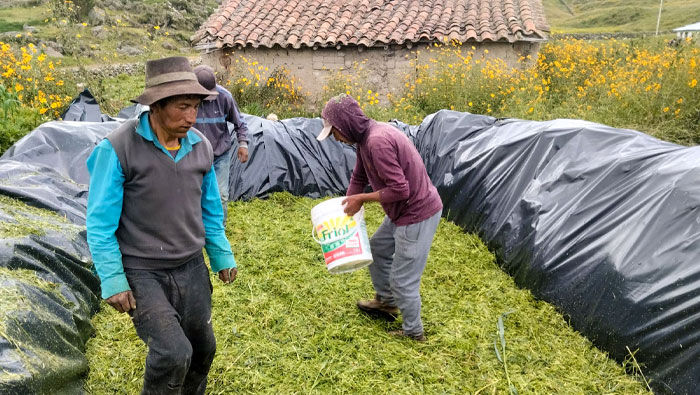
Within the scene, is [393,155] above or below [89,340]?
above

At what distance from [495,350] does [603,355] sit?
0.60 metres

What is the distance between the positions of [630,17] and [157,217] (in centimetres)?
5460

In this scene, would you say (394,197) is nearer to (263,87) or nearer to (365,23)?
(263,87)

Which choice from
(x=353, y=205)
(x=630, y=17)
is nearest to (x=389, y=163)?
(x=353, y=205)

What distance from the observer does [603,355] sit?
2893mm

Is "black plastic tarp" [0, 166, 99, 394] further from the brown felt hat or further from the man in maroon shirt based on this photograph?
the man in maroon shirt

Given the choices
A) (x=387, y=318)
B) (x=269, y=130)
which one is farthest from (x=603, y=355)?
(x=269, y=130)

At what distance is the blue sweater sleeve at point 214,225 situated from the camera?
219cm

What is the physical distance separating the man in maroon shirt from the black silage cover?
108 cm

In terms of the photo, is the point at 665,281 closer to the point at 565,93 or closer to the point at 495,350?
the point at 495,350

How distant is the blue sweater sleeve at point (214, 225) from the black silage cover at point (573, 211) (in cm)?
89

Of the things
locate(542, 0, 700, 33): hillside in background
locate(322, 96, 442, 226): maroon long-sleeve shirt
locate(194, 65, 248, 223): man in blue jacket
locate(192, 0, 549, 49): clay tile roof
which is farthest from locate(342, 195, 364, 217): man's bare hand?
locate(542, 0, 700, 33): hillside in background

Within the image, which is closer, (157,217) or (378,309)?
(157,217)

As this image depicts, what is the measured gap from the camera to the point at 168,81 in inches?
72.6
